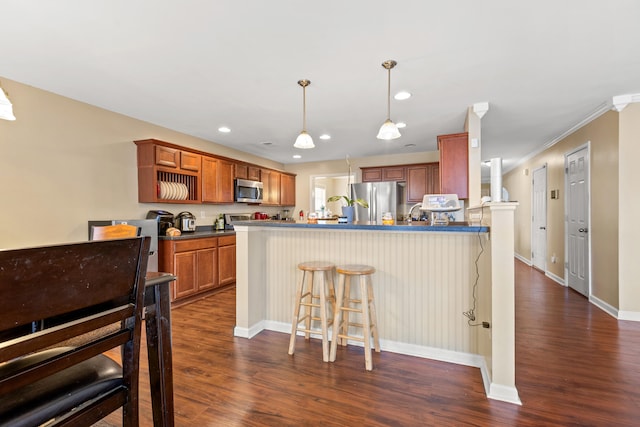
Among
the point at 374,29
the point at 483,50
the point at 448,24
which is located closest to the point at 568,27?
the point at 483,50

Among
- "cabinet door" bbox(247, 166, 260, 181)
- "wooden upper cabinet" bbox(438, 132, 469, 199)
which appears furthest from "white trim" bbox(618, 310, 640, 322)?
"cabinet door" bbox(247, 166, 260, 181)

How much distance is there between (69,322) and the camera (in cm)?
84

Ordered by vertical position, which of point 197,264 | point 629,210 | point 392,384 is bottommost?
point 392,384

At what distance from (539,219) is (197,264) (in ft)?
20.5

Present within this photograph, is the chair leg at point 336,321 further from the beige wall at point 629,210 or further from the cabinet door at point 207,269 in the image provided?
the beige wall at point 629,210

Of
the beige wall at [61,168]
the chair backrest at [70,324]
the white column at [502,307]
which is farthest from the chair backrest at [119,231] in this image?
the white column at [502,307]

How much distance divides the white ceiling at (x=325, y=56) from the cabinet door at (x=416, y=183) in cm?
192

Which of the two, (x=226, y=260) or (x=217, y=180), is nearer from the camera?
(x=226, y=260)

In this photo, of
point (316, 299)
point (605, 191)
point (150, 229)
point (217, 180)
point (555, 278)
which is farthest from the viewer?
point (555, 278)

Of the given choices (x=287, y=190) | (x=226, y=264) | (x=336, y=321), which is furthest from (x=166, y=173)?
(x=336, y=321)

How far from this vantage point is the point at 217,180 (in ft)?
15.6

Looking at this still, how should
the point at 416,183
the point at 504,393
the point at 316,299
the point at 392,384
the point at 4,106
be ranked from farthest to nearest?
the point at 416,183 < the point at 316,299 < the point at 392,384 < the point at 504,393 < the point at 4,106

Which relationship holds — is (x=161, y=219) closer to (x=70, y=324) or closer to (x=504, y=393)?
(x=70, y=324)

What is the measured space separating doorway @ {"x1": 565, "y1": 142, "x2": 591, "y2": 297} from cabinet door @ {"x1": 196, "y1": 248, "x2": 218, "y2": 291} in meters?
5.07
